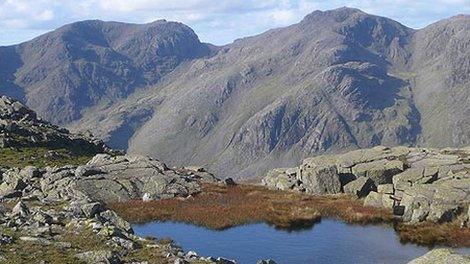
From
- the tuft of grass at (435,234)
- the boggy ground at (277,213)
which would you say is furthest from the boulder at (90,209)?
the tuft of grass at (435,234)

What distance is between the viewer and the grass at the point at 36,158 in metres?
82.5

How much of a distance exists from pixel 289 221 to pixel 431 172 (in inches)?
892

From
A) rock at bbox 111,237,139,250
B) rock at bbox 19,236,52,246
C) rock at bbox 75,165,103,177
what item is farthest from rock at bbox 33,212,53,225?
rock at bbox 75,165,103,177

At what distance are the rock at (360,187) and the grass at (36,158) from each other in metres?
40.8

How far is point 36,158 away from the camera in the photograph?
284 ft

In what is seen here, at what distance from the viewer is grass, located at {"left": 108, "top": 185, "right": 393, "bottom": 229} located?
187 ft

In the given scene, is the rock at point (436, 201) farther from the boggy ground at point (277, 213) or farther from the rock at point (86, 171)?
the rock at point (86, 171)

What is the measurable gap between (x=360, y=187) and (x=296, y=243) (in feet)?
77.3

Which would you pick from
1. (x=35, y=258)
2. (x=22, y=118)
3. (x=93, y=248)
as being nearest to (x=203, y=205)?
(x=93, y=248)

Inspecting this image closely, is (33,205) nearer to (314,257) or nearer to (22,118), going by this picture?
(314,257)

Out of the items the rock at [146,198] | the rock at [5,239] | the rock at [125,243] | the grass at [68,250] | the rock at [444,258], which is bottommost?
the rock at [146,198]

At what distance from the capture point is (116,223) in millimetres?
47594

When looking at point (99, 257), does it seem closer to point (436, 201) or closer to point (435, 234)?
point (435, 234)

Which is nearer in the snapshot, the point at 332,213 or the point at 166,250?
the point at 166,250
